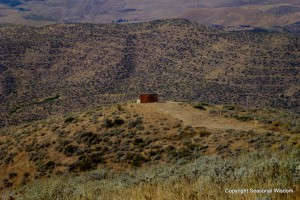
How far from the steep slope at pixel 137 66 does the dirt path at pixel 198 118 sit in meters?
37.0

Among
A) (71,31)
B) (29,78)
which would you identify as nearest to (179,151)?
(29,78)

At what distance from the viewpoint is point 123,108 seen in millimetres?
43719

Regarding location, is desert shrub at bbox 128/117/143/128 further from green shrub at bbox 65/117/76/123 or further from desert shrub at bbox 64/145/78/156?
green shrub at bbox 65/117/76/123

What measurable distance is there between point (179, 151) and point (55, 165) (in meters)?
11.2

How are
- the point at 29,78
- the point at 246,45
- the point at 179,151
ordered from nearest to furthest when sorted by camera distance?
the point at 179,151
the point at 29,78
the point at 246,45

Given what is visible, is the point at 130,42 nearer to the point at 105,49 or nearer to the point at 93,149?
the point at 105,49

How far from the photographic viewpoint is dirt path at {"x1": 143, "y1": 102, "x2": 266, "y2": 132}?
35188 mm

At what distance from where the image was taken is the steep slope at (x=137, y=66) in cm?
8350

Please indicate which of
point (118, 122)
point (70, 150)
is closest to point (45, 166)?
point (70, 150)

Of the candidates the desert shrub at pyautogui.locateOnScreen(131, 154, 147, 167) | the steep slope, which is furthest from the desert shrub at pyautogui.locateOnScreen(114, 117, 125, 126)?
the steep slope

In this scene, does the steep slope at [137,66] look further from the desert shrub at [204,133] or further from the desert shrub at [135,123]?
the desert shrub at [204,133]

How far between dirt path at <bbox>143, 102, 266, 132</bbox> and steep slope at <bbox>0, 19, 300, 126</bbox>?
37001mm

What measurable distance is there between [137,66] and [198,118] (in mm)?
73408

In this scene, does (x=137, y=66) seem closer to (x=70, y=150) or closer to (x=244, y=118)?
(x=244, y=118)
